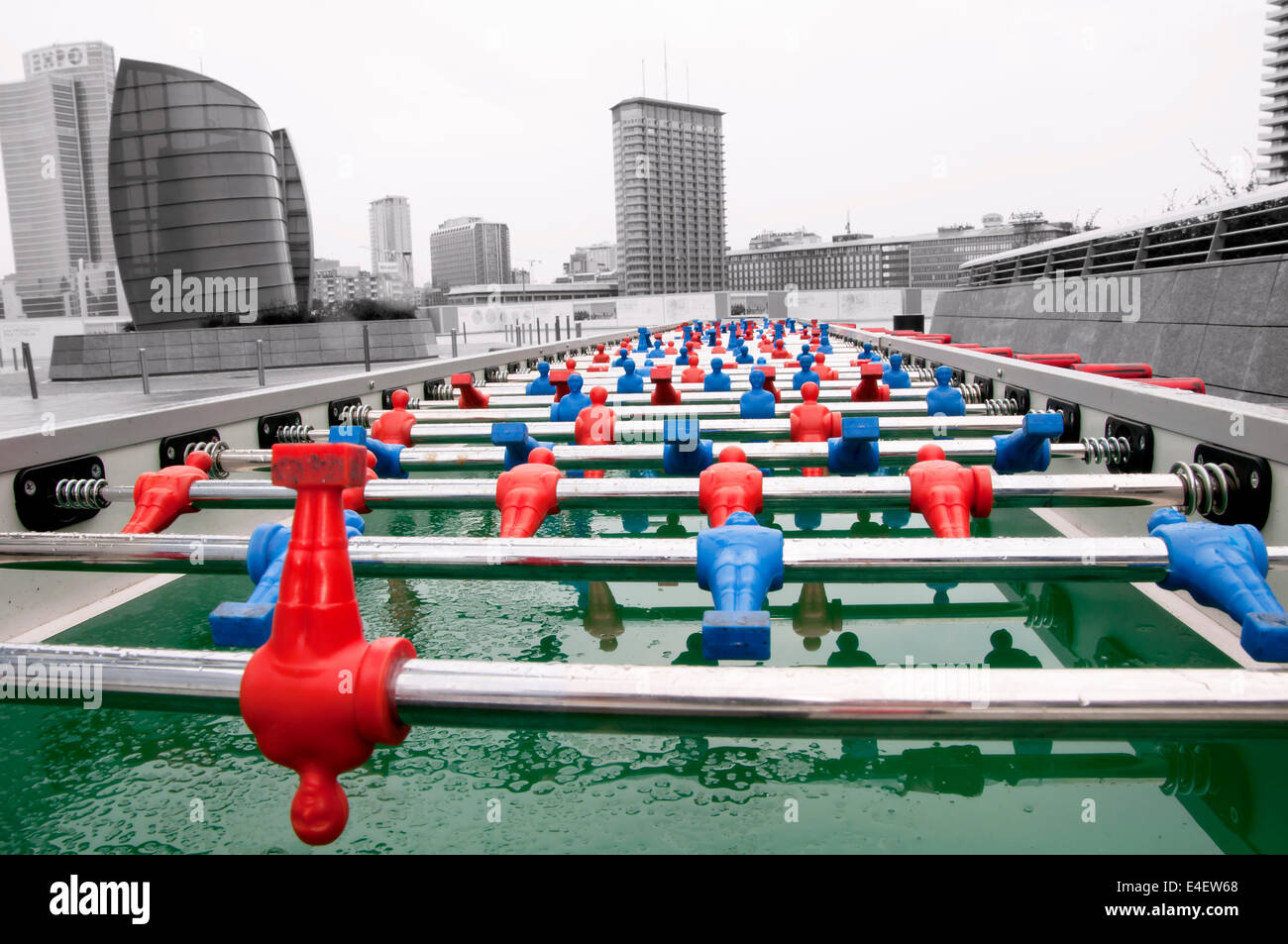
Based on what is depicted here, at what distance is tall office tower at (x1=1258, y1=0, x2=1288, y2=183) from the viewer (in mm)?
18750

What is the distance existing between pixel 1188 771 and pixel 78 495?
8.15 feet

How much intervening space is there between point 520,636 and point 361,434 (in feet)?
3.16

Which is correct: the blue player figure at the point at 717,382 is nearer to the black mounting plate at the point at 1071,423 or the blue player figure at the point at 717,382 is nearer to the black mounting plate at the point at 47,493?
the black mounting plate at the point at 1071,423

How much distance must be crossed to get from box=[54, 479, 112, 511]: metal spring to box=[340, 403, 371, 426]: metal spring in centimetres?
140

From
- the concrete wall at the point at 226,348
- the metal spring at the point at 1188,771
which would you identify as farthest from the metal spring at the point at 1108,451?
the concrete wall at the point at 226,348

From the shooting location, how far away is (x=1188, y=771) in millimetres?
1480

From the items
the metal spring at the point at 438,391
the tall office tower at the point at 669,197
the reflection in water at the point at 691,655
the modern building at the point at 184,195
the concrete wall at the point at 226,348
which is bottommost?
the reflection in water at the point at 691,655

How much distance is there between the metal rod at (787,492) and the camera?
1.86m

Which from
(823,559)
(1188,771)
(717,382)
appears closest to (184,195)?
(717,382)

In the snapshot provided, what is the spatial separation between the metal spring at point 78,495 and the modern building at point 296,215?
2782 cm

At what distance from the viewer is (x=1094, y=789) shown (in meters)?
1.43

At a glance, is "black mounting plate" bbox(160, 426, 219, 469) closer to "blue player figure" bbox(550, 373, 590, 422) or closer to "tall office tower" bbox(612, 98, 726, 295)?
"blue player figure" bbox(550, 373, 590, 422)

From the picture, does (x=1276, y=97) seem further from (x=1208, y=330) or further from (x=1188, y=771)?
(x=1188, y=771)
